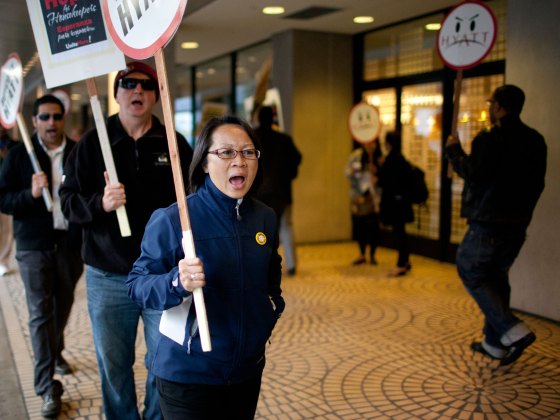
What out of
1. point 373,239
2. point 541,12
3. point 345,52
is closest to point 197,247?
point 541,12

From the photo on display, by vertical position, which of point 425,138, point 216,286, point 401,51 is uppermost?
point 401,51

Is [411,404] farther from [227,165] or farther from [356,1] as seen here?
[356,1]

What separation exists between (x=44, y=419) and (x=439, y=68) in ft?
23.1

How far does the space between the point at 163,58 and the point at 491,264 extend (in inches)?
127

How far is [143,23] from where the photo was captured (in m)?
2.27

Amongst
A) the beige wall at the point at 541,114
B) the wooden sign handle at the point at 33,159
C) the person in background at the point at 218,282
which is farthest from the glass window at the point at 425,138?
the person in background at the point at 218,282

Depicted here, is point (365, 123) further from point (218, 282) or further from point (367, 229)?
point (218, 282)

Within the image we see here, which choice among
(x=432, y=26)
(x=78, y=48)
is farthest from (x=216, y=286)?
(x=432, y=26)

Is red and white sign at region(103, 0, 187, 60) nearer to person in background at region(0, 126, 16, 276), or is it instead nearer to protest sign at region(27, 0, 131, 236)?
protest sign at region(27, 0, 131, 236)

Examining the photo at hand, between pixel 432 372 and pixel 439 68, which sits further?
pixel 439 68

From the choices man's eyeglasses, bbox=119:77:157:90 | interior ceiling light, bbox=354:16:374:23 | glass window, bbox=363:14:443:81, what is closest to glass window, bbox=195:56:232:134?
glass window, bbox=363:14:443:81

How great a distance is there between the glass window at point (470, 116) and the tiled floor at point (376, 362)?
1537mm

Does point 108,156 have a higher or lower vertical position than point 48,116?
lower

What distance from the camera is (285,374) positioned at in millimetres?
4574
